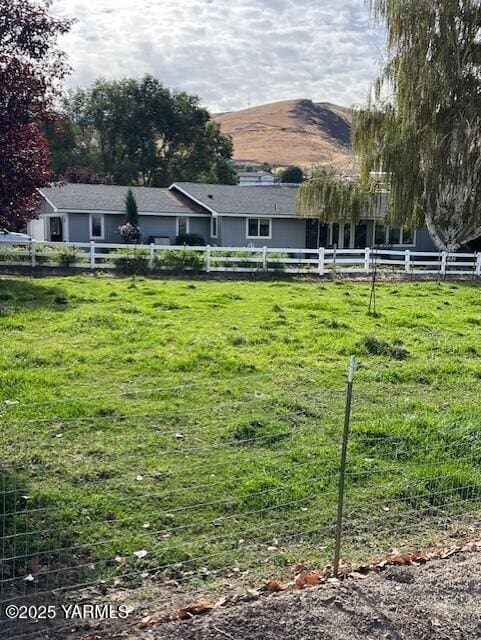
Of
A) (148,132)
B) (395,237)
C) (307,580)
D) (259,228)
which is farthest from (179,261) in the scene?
(148,132)

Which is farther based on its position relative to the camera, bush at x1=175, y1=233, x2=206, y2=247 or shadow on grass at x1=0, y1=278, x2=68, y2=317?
bush at x1=175, y1=233, x2=206, y2=247

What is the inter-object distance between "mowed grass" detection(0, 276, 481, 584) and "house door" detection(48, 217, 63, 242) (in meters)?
20.4

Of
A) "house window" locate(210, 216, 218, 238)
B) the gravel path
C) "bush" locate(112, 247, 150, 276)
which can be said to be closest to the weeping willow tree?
"house window" locate(210, 216, 218, 238)

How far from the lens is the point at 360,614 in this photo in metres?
3.35

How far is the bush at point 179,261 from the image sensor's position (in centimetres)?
2067

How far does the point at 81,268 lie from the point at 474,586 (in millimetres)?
18401

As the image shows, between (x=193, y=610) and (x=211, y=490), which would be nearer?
(x=193, y=610)

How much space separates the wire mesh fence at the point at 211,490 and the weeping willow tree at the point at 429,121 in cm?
1928

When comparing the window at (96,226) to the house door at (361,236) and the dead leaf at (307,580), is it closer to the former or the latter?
the house door at (361,236)

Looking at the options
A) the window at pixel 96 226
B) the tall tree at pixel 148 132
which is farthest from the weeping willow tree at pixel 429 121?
the tall tree at pixel 148 132

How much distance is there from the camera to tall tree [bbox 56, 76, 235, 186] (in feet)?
182

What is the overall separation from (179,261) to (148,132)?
38.5 metres

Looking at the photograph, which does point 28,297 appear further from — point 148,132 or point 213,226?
point 148,132

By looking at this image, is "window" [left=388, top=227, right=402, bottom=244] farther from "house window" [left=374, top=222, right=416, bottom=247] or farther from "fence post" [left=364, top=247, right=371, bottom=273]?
"fence post" [left=364, top=247, right=371, bottom=273]
